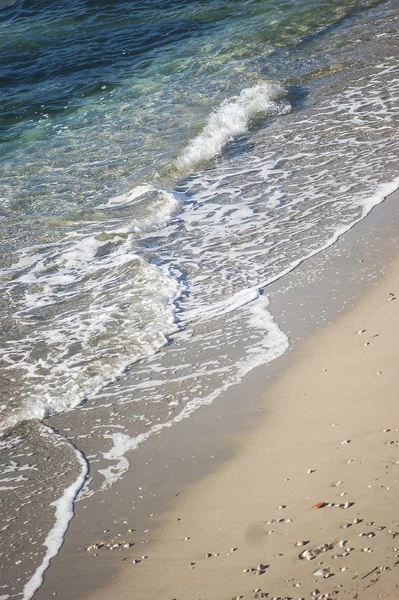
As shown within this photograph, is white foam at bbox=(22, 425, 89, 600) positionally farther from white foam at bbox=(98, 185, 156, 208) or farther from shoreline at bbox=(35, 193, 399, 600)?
white foam at bbox=(98, 185, 156, 208)

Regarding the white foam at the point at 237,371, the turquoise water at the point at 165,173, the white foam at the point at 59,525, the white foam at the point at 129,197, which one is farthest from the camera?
the white foam at the point at 129,197

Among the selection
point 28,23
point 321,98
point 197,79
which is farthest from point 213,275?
point 28,23

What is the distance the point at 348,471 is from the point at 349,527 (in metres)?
0.38

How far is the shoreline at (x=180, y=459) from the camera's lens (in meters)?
3.16

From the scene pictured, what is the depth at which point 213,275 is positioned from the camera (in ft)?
19.7

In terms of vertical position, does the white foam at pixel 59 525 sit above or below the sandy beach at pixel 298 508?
below

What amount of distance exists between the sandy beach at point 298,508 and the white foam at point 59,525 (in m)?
0.24

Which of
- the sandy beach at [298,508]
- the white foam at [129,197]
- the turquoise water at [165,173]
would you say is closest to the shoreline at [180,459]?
the sandy beach at [298,508]

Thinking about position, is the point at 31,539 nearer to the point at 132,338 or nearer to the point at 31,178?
the point at 132,338

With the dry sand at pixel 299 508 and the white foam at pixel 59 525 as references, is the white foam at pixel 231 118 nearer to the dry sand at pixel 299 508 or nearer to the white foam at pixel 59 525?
the dry sand at pixel 299 508

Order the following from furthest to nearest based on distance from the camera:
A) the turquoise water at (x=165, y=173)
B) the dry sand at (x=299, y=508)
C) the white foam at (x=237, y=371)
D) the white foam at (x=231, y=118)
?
the white foam at (x=231, y=118), the turquoise water at (x=165, y=173), the white foam at (x=237, y=371), the dry sand at (x=299, y=508)

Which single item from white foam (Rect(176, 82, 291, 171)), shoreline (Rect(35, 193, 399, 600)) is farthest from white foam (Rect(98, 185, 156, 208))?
shoreline (Rect(35, 193, 399, 600))

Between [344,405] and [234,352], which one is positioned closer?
[344,405]

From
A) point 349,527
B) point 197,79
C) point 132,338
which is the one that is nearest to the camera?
point 349,527
